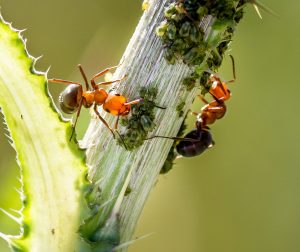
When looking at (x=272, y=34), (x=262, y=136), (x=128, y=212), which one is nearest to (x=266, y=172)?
(x=262, y=136)

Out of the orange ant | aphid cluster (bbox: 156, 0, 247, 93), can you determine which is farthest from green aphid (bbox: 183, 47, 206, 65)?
the orange ant

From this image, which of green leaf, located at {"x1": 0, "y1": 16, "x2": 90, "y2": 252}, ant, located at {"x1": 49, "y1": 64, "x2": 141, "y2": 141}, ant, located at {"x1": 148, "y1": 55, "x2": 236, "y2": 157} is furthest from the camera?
ant, located at {"x1": 148, "y1": 55, "x2": 236, "y2": 157}

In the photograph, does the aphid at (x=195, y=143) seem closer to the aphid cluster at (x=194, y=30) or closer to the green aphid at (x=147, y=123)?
the green aphid at (x=147, y=123)

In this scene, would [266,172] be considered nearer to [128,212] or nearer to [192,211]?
[192,211]

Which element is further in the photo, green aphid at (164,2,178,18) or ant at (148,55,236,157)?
ant at (148,55,236,157)

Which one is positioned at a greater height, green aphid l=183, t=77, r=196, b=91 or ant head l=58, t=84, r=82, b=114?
green aphid l=183, t=77, r=196, b=91

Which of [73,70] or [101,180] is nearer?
[101,180]

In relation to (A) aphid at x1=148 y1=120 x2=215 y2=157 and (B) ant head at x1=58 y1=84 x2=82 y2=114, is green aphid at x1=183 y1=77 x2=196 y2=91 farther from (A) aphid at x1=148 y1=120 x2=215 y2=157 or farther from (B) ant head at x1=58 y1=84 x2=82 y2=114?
(B) ant head at x1=58 y1=84 x2=82 y2=114
